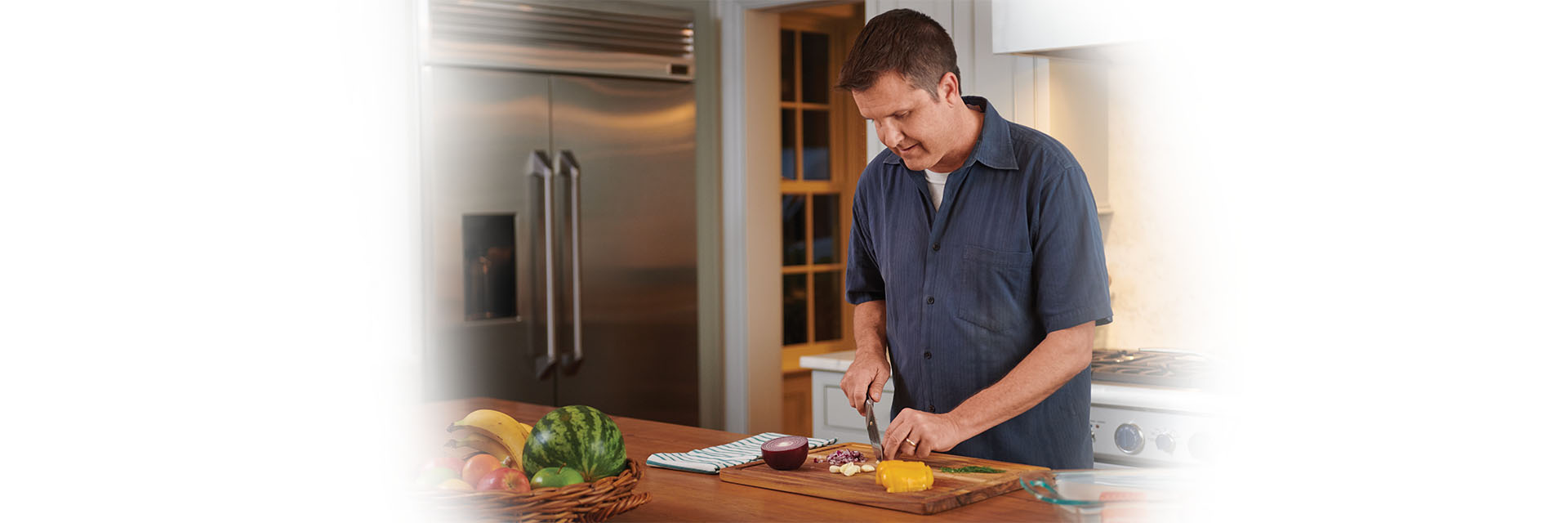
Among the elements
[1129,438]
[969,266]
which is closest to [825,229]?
[1129,438]

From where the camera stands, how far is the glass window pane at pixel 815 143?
4.59 meters

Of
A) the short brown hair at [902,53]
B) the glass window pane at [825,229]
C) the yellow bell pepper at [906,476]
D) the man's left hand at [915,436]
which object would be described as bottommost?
the yellow bell pepper at [906,476]

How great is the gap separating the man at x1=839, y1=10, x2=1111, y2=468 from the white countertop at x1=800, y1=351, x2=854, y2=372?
1.08 metres

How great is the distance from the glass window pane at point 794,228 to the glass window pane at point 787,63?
37cm

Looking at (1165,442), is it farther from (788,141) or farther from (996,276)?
(788,141)

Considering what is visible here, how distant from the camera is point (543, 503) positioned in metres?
1.36

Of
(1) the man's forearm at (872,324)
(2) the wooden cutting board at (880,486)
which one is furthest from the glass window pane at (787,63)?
(2) the wooden cutting board at (880,486)

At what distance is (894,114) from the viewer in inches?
74.3

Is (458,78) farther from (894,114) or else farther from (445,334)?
(894,114)

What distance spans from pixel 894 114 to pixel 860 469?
0.55 m

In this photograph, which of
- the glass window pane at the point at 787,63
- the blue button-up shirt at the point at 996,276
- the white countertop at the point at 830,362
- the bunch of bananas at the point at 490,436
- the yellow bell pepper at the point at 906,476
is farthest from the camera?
the glass window pane at the point at 787,63

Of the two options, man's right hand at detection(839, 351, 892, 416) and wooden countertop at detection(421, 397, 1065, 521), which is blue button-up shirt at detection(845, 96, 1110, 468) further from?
wooden countertop at detection(421, 397, 1065, 521)

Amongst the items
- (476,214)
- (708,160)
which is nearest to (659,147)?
(708,160)

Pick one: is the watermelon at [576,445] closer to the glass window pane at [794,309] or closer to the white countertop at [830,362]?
the white countertop at [830,362]
